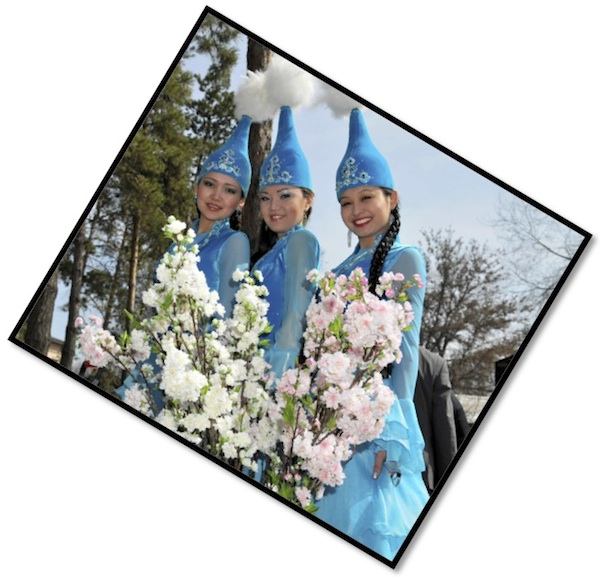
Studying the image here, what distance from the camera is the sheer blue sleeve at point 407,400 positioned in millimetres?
2289

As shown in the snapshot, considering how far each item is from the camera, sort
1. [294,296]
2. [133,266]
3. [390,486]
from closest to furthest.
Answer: [390,486]
[294,296]
[133,266]

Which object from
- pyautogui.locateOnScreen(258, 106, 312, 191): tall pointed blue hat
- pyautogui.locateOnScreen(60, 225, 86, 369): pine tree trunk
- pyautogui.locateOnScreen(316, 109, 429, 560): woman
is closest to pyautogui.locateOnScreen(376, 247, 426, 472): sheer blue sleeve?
pyautogui.locateOnScreen(316, 109, 429, 560): woman

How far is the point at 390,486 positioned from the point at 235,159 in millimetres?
926

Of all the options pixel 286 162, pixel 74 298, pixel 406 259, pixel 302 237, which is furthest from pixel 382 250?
pixel 74 298

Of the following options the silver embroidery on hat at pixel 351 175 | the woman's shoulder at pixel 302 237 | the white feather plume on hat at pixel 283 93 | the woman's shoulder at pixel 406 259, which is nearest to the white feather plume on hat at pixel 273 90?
the white feather plume on hat at pixel 283 93

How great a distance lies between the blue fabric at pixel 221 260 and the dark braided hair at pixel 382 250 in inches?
12.8

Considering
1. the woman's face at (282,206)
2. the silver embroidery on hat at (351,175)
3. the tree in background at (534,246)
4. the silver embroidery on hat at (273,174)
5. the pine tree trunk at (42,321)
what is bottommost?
the pine tree trunk at (42,321)

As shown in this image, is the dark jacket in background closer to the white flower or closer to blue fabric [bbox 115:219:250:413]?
blue fabric [bbox 115:219:250:413]

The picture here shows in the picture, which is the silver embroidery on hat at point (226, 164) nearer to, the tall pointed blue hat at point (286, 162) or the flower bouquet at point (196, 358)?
the tall pointed blue hat at point (286, 162)

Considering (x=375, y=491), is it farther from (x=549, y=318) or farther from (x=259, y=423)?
(x=549, y=318)

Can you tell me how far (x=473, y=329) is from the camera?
233 cm

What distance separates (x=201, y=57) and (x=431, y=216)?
0.78 metres

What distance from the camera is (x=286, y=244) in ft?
8.01

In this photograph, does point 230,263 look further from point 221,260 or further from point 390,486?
point 390,486
